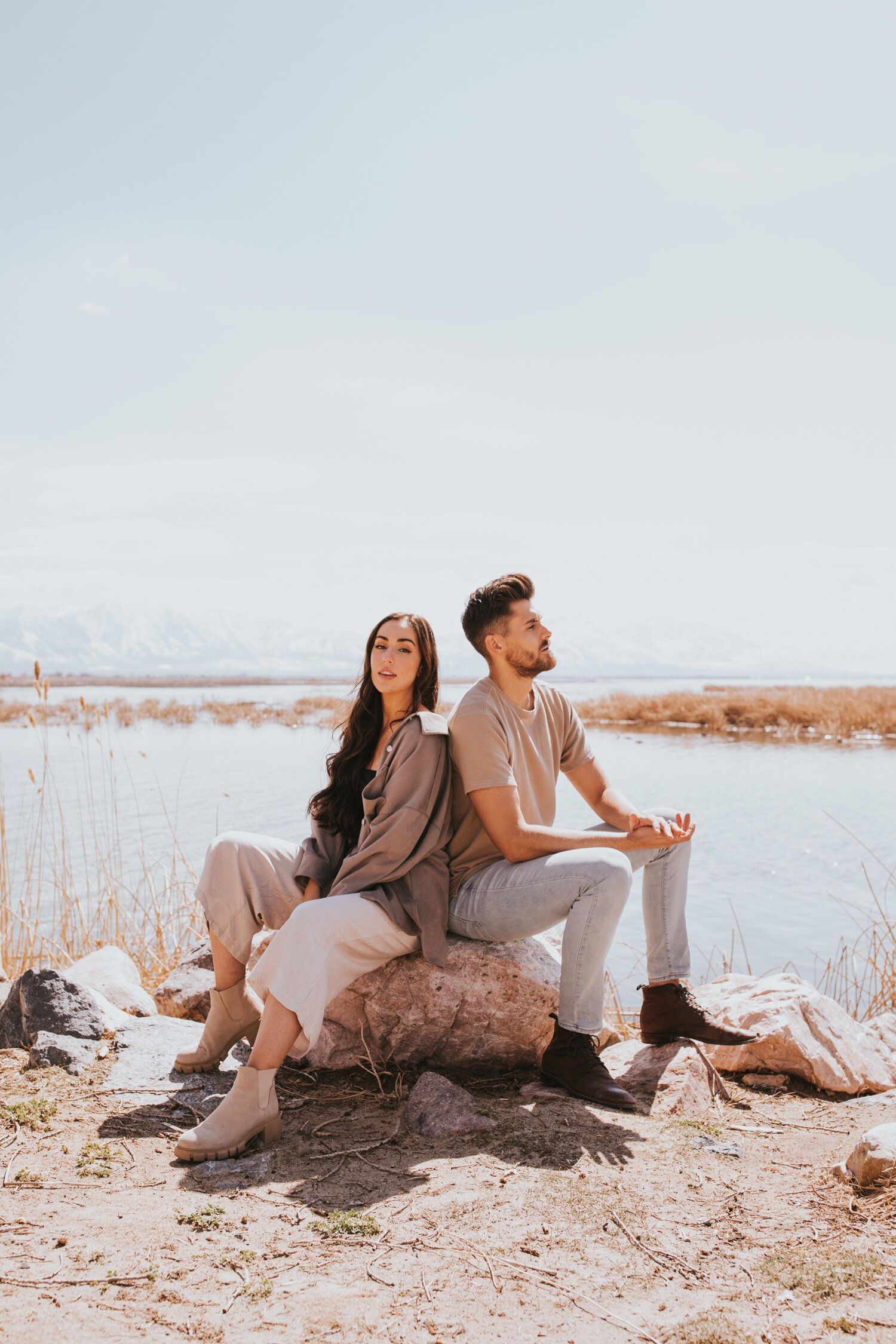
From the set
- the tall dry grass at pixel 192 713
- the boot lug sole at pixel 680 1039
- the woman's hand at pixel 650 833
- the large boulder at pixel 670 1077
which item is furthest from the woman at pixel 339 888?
the tall dry grass at pixel 192 713

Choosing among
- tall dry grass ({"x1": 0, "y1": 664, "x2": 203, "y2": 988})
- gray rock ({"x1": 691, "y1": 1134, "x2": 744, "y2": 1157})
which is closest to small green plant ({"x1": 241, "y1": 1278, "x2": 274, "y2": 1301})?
gray rock ({"x1": 691, "y1": 1134, "x2": 744, "y2": 1157})

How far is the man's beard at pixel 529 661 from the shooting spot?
3422 mm

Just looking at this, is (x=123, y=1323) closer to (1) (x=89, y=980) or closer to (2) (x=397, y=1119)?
(2) (x=397, y=1119)

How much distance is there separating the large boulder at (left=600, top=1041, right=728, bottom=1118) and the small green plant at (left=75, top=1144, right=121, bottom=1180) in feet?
5.43

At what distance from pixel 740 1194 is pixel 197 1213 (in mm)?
1397

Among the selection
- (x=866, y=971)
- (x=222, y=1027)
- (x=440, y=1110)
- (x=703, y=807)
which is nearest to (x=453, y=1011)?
(x=440, y=1110)

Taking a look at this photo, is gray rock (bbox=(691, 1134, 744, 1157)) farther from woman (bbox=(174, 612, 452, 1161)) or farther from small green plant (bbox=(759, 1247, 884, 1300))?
woman (bbox=(174, 612, 452, 1161))

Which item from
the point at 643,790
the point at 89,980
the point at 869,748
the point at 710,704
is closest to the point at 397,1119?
the point at 89,980

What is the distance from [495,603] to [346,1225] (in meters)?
1.99

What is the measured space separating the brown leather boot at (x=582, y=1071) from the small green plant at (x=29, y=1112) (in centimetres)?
157

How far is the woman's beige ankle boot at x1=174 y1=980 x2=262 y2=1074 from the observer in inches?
129

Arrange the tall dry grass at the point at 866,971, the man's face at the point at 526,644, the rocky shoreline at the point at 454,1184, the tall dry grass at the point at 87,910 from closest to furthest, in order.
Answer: the rocky shoreline at the point at 454,1184 → the man's face at the point at 526,644 → the tall dry grass at the point at 866,971 → the tall dry grass at the point at 87,910

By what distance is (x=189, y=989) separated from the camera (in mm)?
4211

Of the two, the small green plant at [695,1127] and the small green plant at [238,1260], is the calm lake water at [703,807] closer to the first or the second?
the small green plant at [695,1127]
